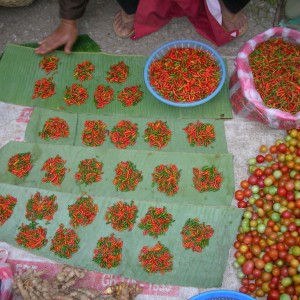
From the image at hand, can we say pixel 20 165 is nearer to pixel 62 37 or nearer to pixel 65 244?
pixel 65 244

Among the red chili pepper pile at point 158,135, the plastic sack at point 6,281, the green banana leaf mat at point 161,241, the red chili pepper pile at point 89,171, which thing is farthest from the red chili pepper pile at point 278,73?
the plastic sack at point 6,281

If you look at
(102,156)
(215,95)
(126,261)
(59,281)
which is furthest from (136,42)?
(59,281)

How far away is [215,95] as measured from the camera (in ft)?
10.8

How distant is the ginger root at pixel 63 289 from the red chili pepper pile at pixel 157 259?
18 centimetres

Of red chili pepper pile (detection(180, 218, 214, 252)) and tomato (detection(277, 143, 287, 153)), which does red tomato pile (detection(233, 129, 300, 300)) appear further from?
red chili pepper pile (detection(180, 218, 214, 252))

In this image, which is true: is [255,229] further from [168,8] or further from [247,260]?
[168,8]

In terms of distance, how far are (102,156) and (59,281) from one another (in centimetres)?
110

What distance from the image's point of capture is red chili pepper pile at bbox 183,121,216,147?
3.24 metres

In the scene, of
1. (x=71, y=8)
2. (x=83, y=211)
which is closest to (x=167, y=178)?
(x=83, y=211)

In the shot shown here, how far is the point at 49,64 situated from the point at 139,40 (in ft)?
3.11

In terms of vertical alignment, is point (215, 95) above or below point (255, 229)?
above

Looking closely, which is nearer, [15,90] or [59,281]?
[59,281]

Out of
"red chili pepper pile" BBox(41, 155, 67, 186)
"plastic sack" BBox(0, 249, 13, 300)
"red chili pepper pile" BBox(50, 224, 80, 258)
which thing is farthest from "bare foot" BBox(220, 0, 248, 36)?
"plastic sack" BBox(0, 249, 13, 300)

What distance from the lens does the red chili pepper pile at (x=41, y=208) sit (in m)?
3.13
